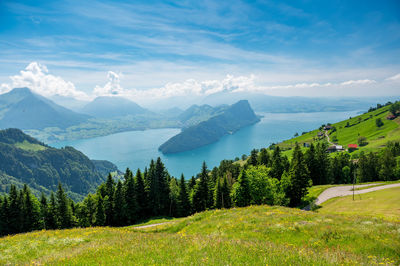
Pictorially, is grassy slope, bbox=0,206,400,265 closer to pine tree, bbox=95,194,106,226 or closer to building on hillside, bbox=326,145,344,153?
pine tree, bbox=95,194,106,226

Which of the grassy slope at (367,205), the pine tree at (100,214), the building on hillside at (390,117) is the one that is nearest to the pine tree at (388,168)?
the grassy slope at (367,205)

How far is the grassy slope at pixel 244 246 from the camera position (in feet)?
29.2

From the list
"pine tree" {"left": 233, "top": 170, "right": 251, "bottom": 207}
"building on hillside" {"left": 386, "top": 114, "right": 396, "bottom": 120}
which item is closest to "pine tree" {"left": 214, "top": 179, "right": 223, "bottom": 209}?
"pine tree" {"left": 233, "top": 170, "right": 251, "bottom": 207}

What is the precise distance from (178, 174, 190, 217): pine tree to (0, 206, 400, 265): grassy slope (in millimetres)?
31491

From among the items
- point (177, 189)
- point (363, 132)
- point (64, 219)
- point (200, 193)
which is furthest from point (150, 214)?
point (363, 132)

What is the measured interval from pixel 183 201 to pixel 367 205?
39026 mm

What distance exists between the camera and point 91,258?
10391 mm

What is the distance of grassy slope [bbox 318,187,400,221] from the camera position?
104 feet

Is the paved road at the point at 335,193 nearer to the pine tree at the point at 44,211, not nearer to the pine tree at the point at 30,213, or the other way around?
the pine tree at the point at 44,211

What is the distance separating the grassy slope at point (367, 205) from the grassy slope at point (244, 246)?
20.9 m

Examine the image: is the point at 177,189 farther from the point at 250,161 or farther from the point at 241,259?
the point at 241,259

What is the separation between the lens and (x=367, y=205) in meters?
37.2

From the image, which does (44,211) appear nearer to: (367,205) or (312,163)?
(367,205)

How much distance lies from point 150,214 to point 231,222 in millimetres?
39953
